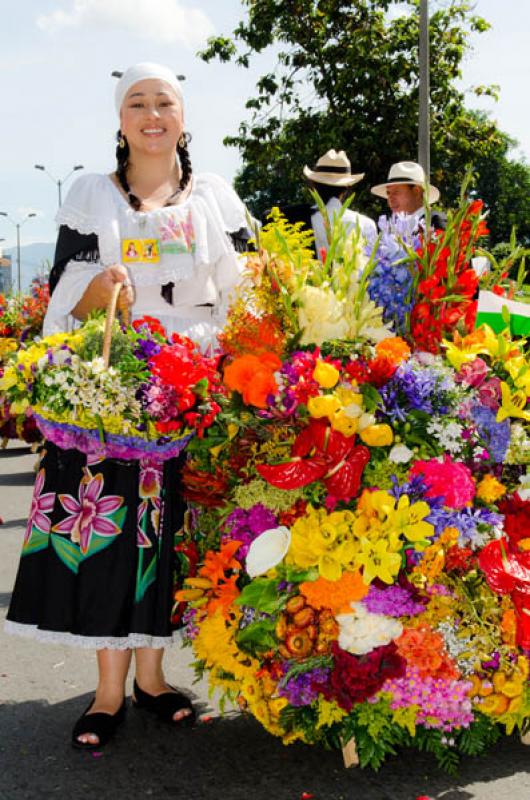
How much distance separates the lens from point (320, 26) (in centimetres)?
1733

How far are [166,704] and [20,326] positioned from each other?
8660 millimetres

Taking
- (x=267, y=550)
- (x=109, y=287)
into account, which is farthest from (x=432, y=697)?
(x=109, y=287)

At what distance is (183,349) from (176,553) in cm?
71

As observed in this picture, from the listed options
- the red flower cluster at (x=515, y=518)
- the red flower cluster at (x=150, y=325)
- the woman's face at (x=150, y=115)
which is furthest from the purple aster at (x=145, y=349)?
the red flower cluster at (x=515, y=518)

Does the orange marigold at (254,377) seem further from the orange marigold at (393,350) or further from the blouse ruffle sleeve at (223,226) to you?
the blouse ruffle sleeve at (223,226)

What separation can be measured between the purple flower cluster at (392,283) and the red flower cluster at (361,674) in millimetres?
1012

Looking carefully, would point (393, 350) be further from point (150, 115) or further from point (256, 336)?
point (150, 115)

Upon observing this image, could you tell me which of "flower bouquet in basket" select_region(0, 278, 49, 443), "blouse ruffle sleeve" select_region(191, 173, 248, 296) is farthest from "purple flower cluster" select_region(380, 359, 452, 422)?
"flower bouquet in basket" select_region(0, 278, 49, 443)

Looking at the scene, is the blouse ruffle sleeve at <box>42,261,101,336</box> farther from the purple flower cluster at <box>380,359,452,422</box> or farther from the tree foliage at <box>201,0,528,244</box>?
the tree foliage at <box>201,0,528,244</box>

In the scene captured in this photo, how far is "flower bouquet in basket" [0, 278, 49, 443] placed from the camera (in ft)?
28.9

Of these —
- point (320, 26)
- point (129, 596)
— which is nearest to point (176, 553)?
point (129, 596)

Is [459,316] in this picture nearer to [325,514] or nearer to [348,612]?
[325,514]

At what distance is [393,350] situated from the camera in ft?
9.78

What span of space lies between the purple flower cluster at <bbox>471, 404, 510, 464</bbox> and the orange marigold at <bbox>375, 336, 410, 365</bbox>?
0.92ft
